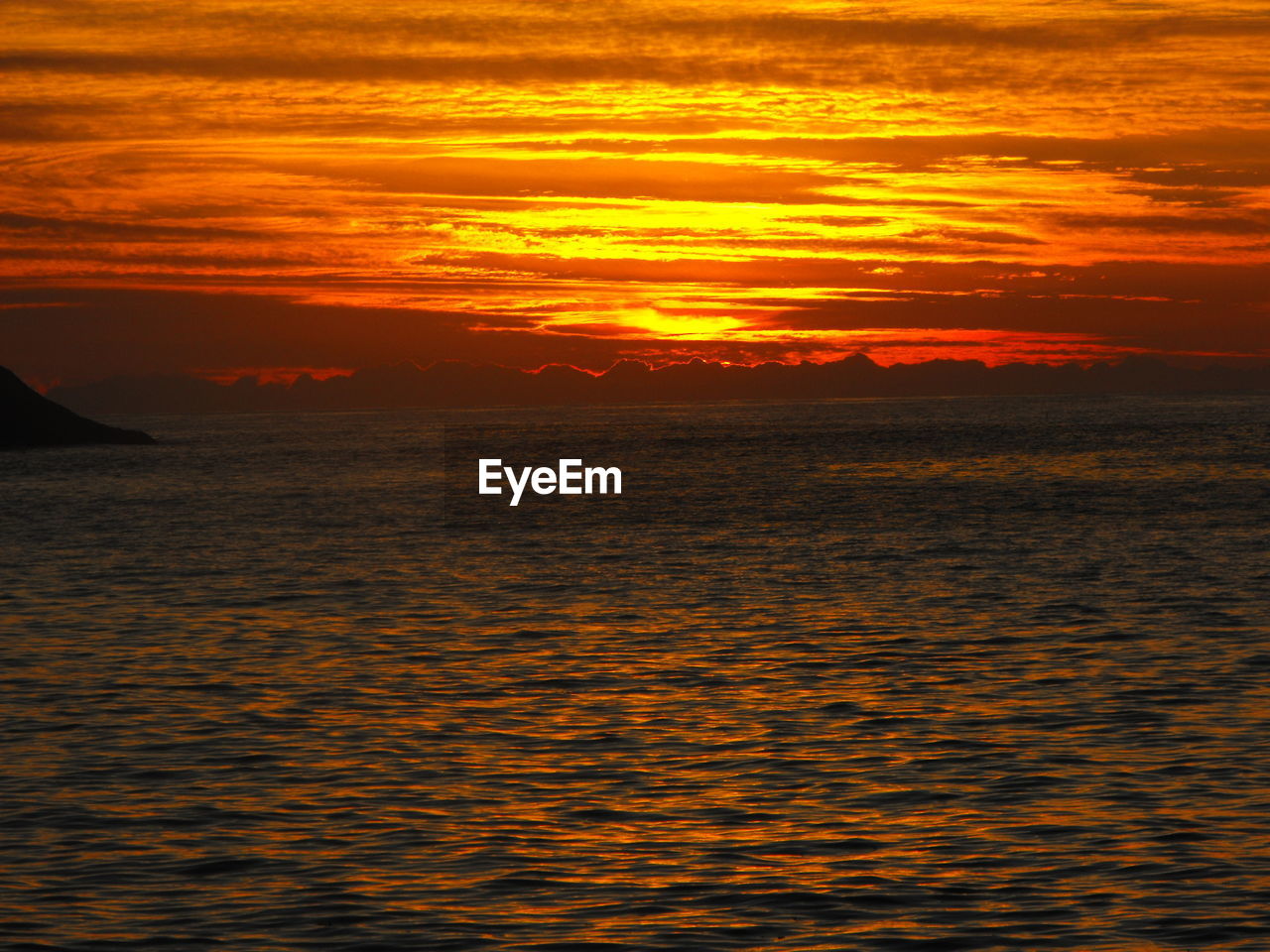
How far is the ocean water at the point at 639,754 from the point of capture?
15.8m

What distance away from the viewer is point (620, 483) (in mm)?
125438

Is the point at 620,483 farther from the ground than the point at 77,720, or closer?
farther from the ground

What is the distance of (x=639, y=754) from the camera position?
76.2 feet

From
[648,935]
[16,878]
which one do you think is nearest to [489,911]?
[648,935]

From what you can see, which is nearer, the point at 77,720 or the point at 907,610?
the point at 77,720

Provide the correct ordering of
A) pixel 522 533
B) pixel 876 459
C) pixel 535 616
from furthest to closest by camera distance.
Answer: pixel 876 459
pixel 522 533
pixel 535 616

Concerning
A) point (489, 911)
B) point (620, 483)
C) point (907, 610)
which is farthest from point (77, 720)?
point (620, 483)

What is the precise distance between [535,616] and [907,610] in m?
9.68

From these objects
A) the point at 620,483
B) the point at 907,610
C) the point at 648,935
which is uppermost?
the point at 620,483

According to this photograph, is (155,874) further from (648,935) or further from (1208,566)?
(1208,566)

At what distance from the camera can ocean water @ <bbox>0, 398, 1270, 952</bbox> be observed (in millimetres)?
15836

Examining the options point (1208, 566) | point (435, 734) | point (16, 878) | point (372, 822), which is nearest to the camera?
point (16, 878)

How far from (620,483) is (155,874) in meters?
108

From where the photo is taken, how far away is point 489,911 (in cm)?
1584
